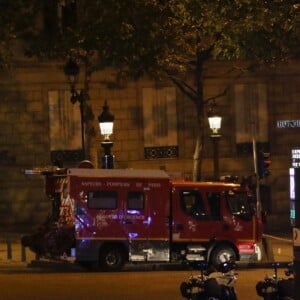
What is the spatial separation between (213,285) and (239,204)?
1155cm

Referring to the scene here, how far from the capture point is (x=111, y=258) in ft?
67.0

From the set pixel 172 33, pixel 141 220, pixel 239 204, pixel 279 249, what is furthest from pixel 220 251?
pixel 172 33

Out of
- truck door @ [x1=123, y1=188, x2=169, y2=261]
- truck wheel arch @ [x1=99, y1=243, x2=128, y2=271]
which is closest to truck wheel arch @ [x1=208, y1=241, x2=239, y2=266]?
truck door @ [x1=123, y1=188, x2=169, y2=261]

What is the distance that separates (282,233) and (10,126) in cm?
1160

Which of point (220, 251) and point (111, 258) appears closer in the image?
point (111, 258)

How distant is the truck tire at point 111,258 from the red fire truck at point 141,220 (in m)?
0.03

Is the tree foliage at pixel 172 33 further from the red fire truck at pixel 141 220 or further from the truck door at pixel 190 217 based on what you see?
the truck door at pixel 190 217

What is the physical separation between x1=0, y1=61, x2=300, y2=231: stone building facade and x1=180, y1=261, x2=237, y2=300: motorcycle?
65.2 ft

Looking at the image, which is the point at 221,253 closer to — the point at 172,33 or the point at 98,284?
the point at 98,284

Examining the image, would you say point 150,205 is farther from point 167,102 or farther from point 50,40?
point 167,102

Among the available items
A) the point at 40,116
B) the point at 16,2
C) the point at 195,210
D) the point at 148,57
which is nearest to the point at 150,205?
the point at 195,210

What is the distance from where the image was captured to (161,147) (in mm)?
32938

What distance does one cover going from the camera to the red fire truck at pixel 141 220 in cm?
2003

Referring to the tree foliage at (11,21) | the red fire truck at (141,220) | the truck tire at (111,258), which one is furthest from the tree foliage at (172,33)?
the truck tire at (111,258)
